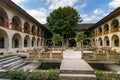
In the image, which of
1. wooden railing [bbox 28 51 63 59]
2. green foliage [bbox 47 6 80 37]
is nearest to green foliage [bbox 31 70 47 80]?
wooden railing [bbox 28 51 63 59]

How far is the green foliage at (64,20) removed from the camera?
37656mm

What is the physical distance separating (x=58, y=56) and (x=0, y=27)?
7563mm

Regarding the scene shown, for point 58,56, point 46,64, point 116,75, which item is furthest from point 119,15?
point 116,75

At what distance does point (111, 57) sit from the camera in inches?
647

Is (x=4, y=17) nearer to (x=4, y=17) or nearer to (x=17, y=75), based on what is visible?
(x=4, y=17)

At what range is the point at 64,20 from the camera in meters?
38.2

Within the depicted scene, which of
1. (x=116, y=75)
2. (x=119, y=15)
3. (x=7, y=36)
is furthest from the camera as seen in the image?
(x=119, y=15)

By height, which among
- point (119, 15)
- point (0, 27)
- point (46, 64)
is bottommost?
point (46, 64)

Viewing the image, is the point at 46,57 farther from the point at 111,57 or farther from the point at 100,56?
the point at 111,57

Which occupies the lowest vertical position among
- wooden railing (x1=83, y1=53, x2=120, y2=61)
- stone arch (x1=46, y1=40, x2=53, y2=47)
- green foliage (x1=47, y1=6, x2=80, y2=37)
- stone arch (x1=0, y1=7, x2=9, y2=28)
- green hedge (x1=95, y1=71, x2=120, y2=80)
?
green hedge (x1=95, y1=71, x2=120, y2=80)

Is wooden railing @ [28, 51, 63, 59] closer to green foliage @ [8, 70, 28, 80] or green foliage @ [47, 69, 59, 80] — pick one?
green foliage @ [8, 70, 28, 80]

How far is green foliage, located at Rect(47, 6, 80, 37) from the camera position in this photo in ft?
124

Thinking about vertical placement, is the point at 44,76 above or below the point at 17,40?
below

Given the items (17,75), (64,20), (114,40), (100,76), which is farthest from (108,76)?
(64,20)
